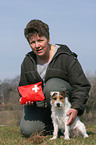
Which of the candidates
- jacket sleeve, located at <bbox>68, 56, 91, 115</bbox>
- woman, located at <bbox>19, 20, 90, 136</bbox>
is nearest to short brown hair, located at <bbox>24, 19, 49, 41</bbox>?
woman, located at <bbox>19, 20, 90, 136</bbox>

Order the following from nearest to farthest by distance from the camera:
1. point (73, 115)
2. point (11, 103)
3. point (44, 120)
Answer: point (73, 115) → point (44, 120) → point (11, 103)

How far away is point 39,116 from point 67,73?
46.8 inches

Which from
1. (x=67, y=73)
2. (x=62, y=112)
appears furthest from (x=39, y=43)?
(x=62, y=112)

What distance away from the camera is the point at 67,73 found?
163 inches

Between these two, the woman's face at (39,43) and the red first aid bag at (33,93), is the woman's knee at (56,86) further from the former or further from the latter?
the woman's face at (39,43)

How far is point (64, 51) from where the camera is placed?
4.21 m

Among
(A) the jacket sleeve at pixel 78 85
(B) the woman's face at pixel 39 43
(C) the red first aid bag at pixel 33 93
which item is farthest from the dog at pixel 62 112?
(B) the woman's face at pixel 39 43

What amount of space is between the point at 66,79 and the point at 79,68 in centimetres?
34

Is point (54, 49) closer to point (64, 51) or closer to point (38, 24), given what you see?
point (64, 51)

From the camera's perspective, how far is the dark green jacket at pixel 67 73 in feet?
12.5

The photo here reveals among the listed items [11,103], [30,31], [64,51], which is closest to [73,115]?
[64,51]

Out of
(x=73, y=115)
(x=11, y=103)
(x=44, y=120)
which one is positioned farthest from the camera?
(x=11, y=103)

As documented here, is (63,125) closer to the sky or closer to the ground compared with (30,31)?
closer to the ground

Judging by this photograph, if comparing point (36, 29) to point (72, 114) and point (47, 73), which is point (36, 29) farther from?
point (72, 114)
